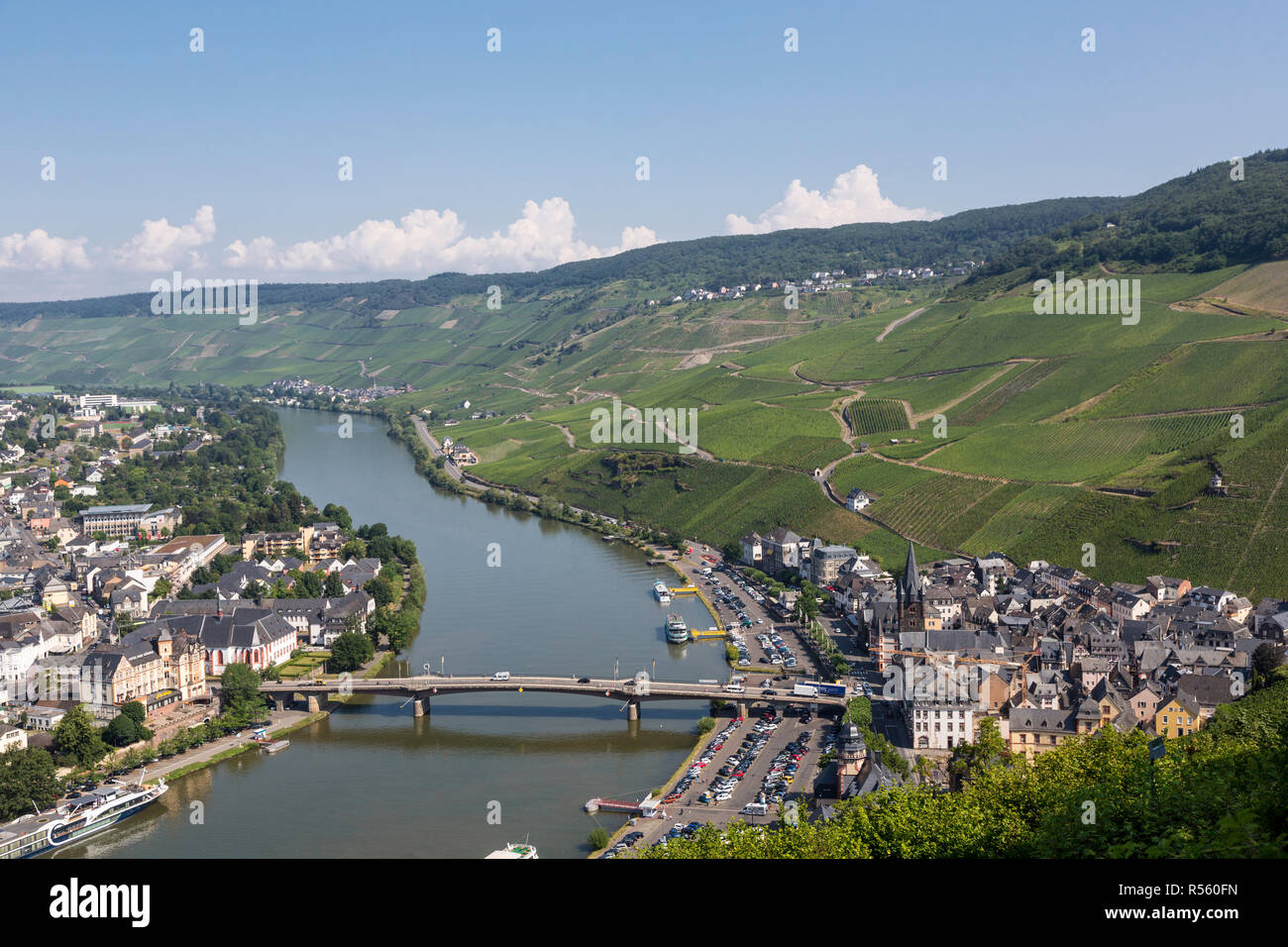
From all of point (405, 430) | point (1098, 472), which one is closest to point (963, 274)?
point (405, 430)

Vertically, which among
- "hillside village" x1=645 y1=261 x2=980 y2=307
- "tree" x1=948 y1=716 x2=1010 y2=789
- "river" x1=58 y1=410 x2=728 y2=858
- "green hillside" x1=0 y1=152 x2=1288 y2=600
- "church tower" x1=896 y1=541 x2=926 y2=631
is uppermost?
"hillside village" x1=645 y1=261 x2=980 y2=307

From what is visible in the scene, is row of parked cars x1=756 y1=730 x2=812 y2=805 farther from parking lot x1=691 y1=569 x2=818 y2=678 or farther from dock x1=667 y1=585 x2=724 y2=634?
dock x1=667 y1=585 x2=724 y2=634

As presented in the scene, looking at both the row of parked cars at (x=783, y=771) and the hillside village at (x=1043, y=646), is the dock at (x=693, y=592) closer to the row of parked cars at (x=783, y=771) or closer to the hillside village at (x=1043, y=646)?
the hillside village at (x=1043, y=646)

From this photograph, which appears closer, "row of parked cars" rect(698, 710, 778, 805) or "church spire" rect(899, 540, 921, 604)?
"row of parked cars" rect(698, 710, 778, 805)

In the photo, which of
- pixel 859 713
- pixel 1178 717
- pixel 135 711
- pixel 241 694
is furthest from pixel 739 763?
pixel 135 711

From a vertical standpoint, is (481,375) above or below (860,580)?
above

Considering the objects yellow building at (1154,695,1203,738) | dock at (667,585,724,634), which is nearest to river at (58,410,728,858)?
dock at (667,585,724,634)
